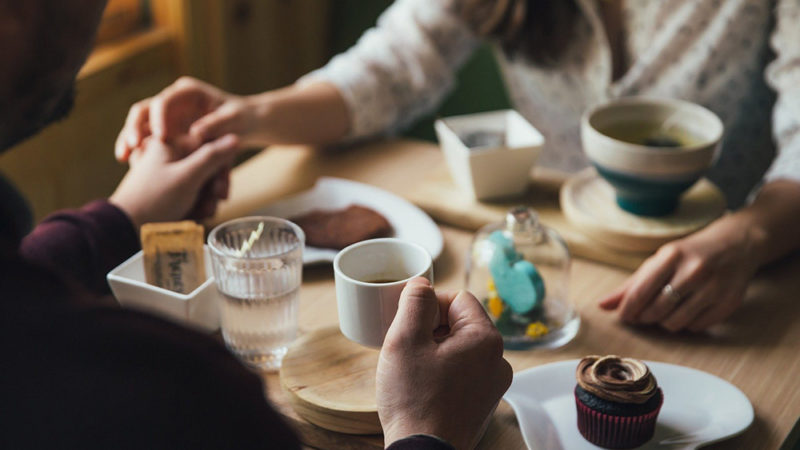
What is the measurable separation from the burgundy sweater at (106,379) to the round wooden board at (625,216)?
71cm

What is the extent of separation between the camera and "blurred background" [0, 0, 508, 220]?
2.03m

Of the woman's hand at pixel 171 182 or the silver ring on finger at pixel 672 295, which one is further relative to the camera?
the woman's hand at pixel 171 182

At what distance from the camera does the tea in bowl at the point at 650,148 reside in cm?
113

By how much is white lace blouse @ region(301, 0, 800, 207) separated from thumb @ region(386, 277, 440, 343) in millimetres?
758

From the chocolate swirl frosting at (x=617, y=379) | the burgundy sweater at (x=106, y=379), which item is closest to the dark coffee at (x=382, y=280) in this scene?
the chocolate swirl frosting at (x=617, y=379)

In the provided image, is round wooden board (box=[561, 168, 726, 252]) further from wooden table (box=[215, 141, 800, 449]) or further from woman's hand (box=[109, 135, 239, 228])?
woman's hand (box=[109, 135, 239, 228])

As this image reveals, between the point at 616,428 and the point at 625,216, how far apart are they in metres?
0.47

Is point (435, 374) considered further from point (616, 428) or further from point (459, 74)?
point (459, 74)

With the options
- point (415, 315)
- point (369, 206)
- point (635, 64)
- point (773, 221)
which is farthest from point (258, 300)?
point (635, 64)

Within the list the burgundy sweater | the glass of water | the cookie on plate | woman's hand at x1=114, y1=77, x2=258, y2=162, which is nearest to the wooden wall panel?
woman's hand at x1=114, y1=77, x2=258, y2=162

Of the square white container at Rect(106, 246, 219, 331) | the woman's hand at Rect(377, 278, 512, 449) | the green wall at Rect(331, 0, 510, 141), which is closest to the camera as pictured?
the woman's hand at Rect(377, 278, 512, 449)

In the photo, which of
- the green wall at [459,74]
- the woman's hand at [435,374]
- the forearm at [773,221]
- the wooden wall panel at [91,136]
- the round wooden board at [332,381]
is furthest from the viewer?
the green wall at [459,74]

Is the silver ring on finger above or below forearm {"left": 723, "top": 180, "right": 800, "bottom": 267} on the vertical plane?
below

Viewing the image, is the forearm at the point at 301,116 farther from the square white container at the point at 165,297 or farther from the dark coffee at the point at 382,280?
the dark coffee at the point at 382,280
